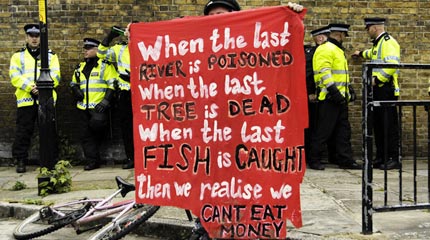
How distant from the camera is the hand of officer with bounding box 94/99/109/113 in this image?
8375 millimetres

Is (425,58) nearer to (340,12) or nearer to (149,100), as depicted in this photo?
(340,12)

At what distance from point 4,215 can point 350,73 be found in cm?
583

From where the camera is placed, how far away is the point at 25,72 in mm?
8375

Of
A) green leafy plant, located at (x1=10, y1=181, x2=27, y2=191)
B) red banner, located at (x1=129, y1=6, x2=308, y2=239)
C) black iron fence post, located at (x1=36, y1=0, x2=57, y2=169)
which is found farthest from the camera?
green leafy plant, located at (x1=10, y1=181, x2=27, y2=191)

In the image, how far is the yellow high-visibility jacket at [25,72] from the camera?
328 inches

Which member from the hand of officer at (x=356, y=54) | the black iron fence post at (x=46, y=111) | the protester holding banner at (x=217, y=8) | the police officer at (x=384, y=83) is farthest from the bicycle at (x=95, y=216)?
the hand of officer at (x=356, y=54)

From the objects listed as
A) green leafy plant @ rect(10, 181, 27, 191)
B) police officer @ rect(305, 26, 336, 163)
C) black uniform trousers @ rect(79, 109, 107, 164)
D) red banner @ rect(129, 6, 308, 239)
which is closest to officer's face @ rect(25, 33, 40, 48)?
black uniform trousers @ rect(79, 109, 107, 164)

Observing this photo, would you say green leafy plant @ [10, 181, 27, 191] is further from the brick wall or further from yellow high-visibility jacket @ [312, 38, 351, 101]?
yellow high-visibility jacket @ [312, 38, 351, 101]

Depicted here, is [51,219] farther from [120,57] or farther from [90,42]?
[90,42]

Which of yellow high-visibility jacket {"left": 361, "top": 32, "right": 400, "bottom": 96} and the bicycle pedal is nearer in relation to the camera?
the bicycle pedal

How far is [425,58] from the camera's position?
8.97 m

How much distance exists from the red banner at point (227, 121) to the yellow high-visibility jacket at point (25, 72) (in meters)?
4.99

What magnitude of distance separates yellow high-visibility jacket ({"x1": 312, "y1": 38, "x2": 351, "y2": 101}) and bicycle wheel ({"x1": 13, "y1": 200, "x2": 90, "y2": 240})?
4.31 m

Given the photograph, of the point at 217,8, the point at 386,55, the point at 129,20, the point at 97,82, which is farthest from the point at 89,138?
the point at 217,8
